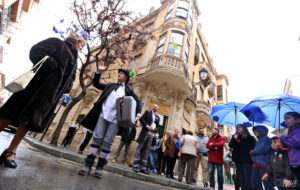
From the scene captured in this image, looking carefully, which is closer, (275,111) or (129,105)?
(129,105)

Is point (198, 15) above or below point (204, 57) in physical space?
above

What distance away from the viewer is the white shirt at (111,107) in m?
2.83

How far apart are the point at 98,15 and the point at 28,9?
523 inches

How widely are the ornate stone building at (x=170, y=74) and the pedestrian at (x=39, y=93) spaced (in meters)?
7.17

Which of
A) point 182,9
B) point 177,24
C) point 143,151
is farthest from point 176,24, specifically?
point 143,151

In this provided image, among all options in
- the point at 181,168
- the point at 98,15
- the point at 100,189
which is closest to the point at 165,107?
the point at 181,168

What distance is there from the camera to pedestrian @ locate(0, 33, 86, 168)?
74.4 inches

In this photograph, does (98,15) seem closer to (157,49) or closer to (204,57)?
(157,49)

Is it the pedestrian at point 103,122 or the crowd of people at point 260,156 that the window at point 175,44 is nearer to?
the crowd of people at point 260,156

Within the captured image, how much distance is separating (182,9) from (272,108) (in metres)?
13.7

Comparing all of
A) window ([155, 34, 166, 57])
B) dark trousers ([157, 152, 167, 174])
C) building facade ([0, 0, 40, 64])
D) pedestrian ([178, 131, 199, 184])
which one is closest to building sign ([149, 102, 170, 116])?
dark trousers ([157, 152, 167, 174])

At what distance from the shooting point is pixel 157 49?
13.6m

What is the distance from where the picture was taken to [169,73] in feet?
35.6

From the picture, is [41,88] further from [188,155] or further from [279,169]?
[188,155]
